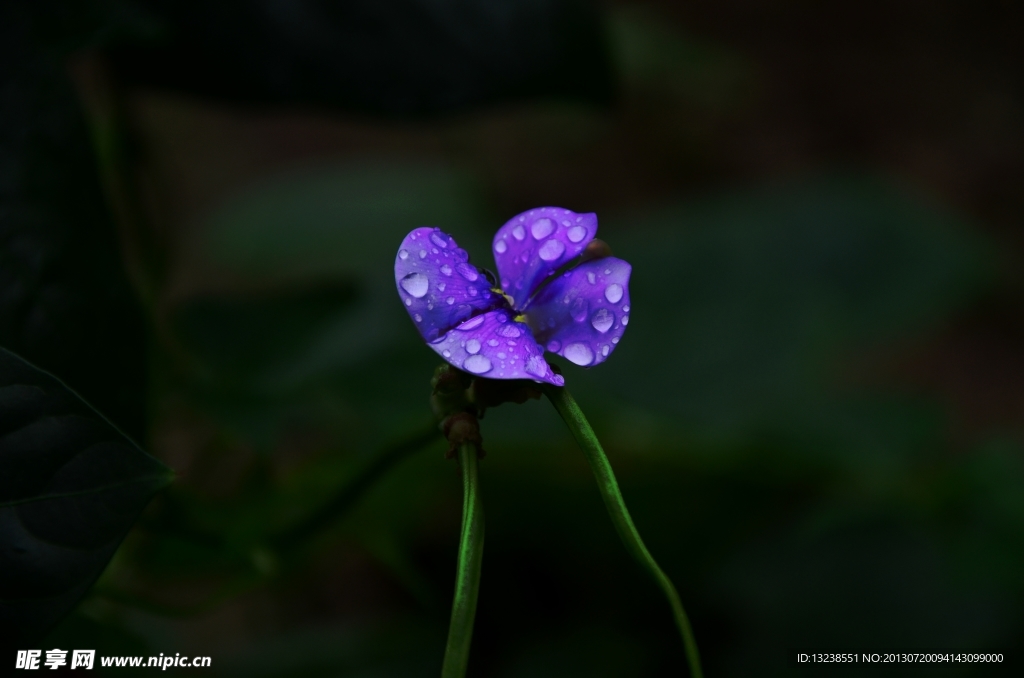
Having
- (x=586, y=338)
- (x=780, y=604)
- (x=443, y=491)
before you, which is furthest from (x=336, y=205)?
(x=586, y=338)

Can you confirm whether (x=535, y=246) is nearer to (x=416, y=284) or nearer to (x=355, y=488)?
(x=416, y=284)

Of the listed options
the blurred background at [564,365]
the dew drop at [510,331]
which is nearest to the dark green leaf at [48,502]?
the blurred background at [564,365]

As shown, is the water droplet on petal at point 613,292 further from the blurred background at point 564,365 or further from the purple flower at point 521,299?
the blurred background at point 564,365

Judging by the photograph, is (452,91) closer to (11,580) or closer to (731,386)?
(11,580)

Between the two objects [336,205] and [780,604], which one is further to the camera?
[336,205]

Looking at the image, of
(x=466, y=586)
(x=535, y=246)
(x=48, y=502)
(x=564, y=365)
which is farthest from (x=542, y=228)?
(x=564, y=365)
